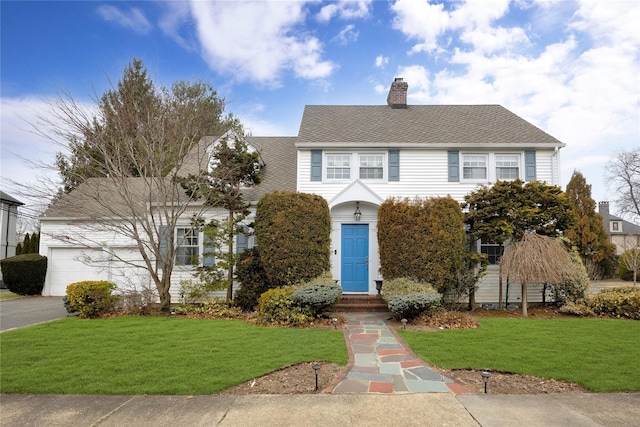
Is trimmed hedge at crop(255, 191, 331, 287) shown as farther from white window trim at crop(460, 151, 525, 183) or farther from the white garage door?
the white garage door

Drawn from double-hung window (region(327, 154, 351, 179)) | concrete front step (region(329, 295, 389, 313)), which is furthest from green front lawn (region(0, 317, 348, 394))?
double-hung window (region(327, 154, 351, 179))

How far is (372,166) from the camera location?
→ 12320mm

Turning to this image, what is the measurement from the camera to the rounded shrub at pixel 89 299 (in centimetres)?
922

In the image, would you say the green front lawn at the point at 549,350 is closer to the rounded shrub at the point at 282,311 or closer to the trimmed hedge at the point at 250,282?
the rounded shrub at the point at 282,311

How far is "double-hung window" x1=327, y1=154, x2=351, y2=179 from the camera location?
1226 cm

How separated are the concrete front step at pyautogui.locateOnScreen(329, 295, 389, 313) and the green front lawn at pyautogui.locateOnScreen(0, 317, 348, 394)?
2552 millimetres

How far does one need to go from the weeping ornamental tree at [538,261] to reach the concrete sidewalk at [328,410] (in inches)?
197

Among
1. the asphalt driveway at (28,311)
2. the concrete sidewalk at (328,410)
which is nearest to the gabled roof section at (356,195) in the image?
the concrete sidewalk at (328,410)

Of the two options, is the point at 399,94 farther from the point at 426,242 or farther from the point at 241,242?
the point at 241,242

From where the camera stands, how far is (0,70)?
9.54 meters

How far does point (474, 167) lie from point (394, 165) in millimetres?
2878

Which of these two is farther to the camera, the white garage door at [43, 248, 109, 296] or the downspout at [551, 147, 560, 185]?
the white garage door at [43, 248, 109, 296]

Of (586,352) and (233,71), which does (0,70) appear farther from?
(586,352)

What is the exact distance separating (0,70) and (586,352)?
1555 cm
